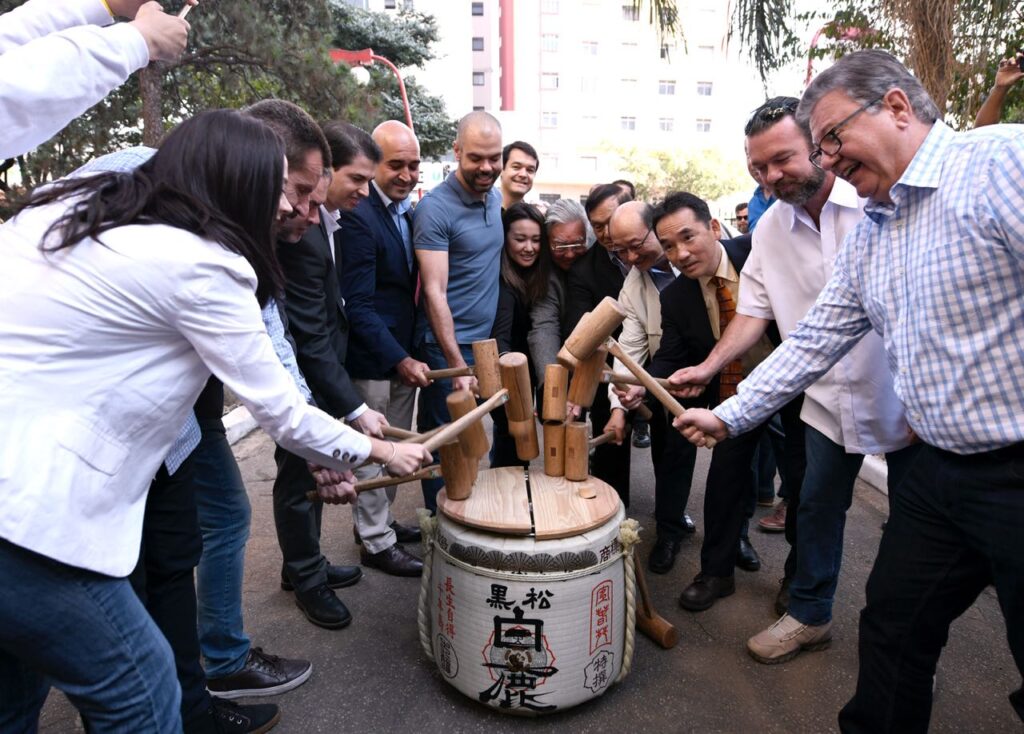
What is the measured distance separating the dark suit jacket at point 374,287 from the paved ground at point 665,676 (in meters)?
1.06

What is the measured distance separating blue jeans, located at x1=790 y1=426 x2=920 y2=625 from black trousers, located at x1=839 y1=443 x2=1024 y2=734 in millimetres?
680

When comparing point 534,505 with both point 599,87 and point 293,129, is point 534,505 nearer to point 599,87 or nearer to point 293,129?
point 293,129

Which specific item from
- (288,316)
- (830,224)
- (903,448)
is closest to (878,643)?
(903,448)

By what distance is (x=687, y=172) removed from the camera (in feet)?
110

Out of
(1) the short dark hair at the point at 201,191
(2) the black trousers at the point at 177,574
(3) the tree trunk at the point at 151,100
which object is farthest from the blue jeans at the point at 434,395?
(3) the tree trunk at the point at 151,100

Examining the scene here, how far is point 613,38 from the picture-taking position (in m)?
37.3

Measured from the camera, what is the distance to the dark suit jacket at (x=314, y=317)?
257 cm

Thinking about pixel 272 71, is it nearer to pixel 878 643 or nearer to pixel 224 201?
pixel 224 201

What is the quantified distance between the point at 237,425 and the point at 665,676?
398 centimetres

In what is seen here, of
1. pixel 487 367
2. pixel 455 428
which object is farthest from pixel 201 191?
pixel 487 367

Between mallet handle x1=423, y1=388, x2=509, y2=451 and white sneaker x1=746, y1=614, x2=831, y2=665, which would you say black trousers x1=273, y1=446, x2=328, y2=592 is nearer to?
mallet handle x1=423, y1=388, x2=509, y2=451

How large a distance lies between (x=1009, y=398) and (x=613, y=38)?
4010cm

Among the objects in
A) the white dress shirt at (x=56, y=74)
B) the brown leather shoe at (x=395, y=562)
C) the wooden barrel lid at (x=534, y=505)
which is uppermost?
the white dress shirt at (x=56, y=74)

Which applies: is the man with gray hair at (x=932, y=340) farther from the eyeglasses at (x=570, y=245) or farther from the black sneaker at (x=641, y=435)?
the black sneaker at (x=641, y=435)
